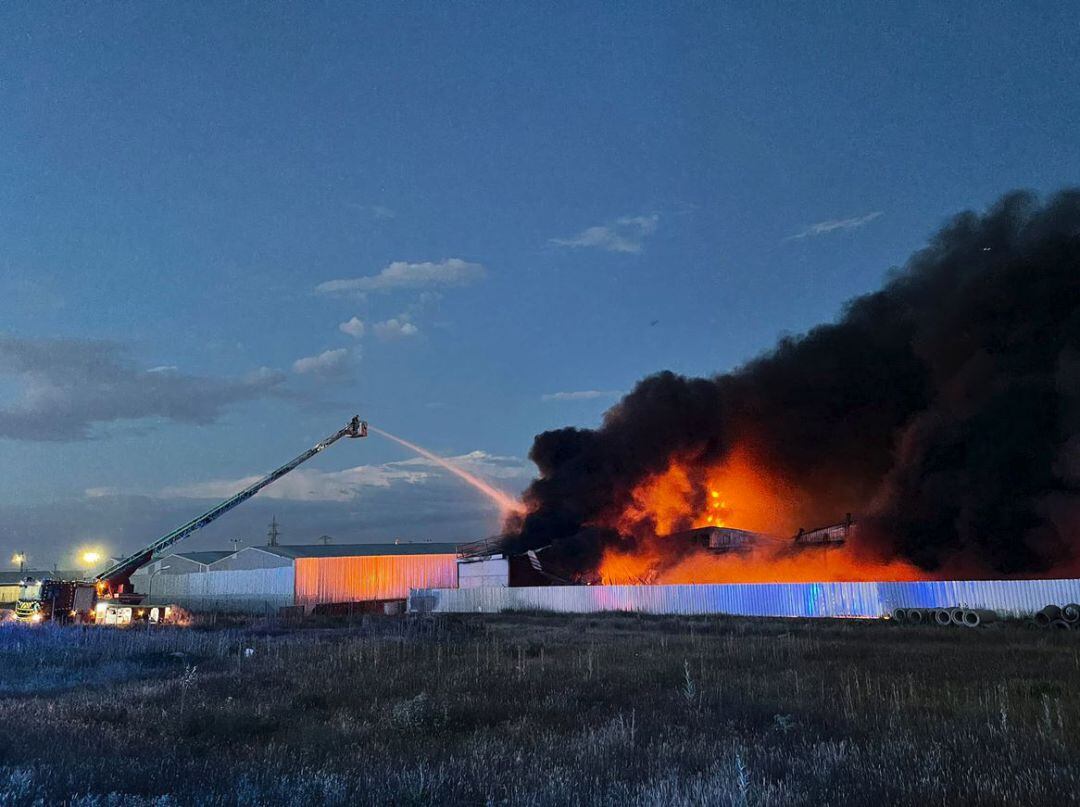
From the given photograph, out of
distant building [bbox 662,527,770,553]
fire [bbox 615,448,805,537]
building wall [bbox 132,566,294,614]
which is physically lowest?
building wall [bbox 132,566,294,614]

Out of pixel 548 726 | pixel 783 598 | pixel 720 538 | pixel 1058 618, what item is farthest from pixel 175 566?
→ pixel 548 726

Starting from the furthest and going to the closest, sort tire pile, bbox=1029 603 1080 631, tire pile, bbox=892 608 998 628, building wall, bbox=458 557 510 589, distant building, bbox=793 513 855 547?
building wall, bbox=458 557 510 589
distant building, bbox=793 513 855 547
tire pile, bbox=892 608 998 628
tire pile, bbox=1029 603 1080 631

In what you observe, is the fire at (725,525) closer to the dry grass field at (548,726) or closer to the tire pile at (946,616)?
the tire pile at (946,616)

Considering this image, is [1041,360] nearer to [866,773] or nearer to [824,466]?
[824,466]

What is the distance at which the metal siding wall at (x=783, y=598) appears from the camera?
32.4m

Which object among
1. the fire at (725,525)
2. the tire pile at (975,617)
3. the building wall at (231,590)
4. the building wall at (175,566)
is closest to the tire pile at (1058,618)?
the tire pile at (975,617)

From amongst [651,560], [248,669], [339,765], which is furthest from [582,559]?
[339,765]

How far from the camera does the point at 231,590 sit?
60375mm

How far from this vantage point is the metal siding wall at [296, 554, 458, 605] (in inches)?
2212

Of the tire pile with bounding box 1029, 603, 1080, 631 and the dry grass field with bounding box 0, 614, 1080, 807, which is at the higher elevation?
the dry grass field with bounding box 0, 614, 1080, 807

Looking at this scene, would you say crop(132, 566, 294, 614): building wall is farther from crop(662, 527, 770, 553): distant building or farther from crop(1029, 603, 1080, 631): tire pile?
crop(1029, 603, 1080, 631): tire pile

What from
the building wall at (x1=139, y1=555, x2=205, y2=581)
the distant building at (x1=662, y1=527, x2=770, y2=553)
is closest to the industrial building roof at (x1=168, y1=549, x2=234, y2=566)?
the building wall at (x1=139, y1=555, x2=205, y2=581)

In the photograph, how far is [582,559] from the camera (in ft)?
188

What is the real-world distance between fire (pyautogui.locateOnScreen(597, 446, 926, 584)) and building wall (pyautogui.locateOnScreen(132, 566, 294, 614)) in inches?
915
